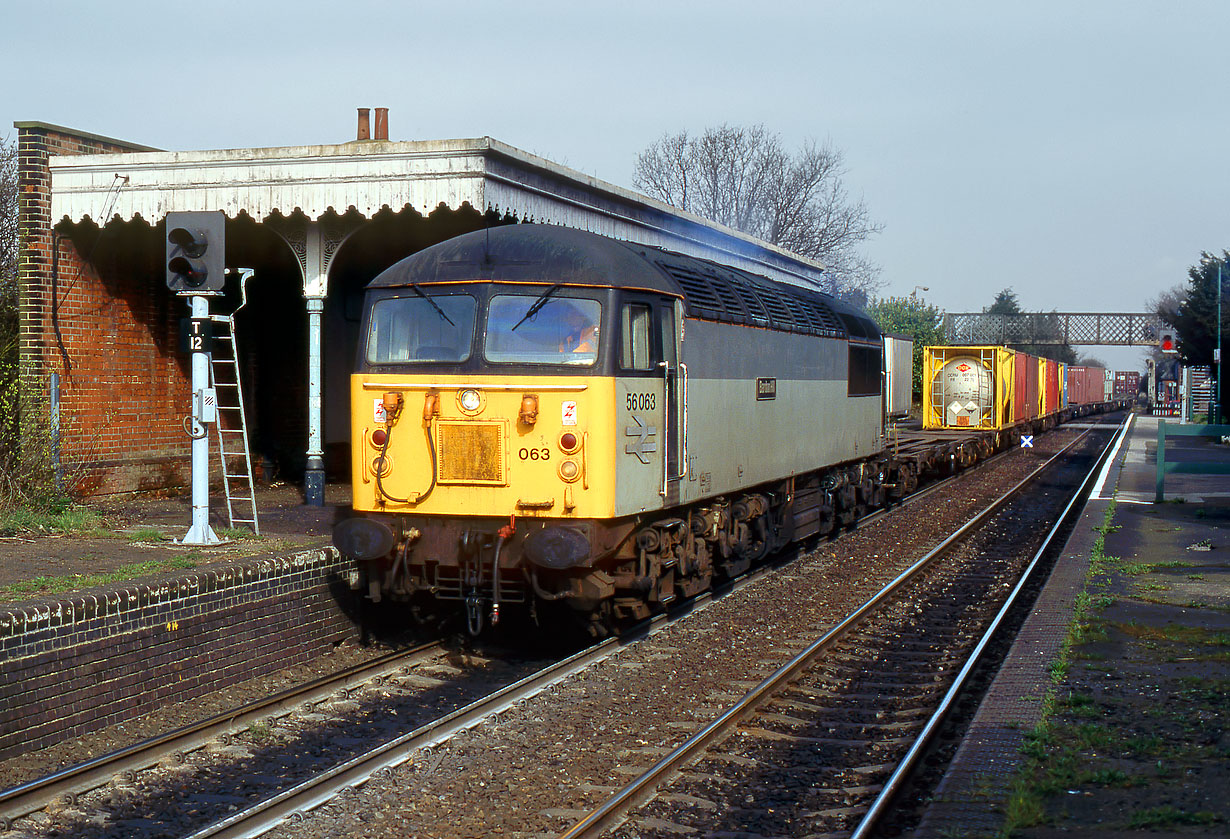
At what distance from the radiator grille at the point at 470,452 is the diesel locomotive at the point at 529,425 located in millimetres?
11

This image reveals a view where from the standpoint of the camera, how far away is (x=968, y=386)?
2964 centimetres

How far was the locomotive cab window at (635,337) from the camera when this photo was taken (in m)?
8.91

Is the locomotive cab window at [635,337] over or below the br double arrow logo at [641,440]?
over

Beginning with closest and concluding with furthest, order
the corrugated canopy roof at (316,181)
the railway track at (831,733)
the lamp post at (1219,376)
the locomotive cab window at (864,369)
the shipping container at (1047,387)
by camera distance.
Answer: the railway track at (831,733), the corrugated canopy roof at (316,181), the locomotive cab window at (864,369), the lamp post at (1219,376), the shipping container at (1047,387)

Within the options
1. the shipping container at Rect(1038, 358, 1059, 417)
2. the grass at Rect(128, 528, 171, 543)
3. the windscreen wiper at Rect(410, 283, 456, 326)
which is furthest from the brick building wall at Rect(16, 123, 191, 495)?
the shipping container at Rect(1038, 358, 1059, 417)

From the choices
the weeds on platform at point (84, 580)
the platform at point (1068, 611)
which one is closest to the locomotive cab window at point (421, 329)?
the weeds on platform at point (84, 580)

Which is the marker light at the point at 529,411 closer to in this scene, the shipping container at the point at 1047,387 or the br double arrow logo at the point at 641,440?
the br double arrow logo at the point at 641,440

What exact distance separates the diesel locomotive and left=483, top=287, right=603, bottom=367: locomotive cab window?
1 cm

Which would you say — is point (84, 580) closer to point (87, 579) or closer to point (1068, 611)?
point (87, 579)

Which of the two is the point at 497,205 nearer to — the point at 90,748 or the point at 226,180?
the point at 226,180

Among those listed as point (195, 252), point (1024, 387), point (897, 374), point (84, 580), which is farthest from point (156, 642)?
point (1024, 387)

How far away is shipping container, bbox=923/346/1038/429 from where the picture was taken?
96.6ft

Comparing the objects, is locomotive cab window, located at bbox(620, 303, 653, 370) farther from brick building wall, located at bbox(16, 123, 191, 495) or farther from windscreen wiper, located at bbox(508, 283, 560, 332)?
brick building wall, located at bbox(16, 123, 191, 495)

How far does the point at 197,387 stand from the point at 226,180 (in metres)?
3.86
